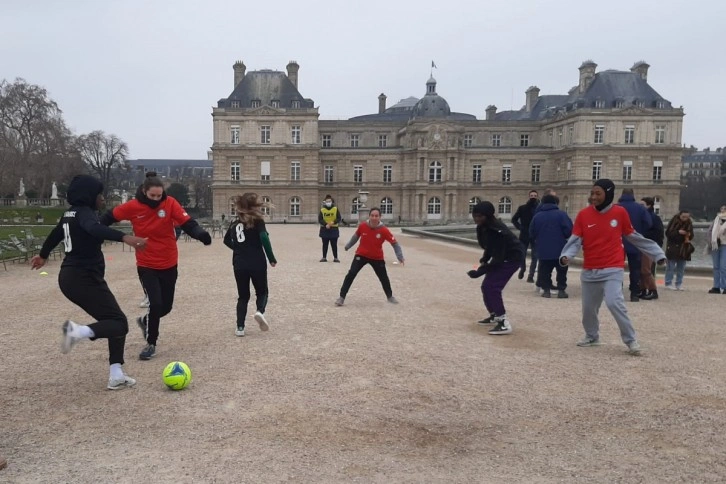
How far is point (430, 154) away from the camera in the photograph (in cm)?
6128

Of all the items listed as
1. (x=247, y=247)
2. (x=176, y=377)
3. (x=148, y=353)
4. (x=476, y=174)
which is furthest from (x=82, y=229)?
(x=476, y=174)

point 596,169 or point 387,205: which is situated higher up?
point 596,169

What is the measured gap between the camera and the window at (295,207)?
59.7m

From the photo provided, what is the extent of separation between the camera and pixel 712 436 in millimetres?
4383

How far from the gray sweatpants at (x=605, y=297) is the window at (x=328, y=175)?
56283mm

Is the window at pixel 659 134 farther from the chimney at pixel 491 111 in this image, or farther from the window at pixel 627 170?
the chimney at pixel 491 111

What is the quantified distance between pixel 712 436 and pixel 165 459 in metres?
4.10

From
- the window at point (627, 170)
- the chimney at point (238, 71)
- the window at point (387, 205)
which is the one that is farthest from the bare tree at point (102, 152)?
the window at point (627, 170)

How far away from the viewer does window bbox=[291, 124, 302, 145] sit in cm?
5869

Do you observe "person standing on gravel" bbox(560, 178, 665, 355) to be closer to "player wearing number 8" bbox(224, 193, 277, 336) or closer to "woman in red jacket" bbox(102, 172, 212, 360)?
"player wearing number 8" bbox(224, 193, 277, 336)

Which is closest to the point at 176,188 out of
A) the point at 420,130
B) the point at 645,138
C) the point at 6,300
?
the point at 420,130

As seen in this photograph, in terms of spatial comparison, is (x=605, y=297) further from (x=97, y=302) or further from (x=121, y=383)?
(x=97, y=302)

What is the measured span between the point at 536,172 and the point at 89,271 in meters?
64.1

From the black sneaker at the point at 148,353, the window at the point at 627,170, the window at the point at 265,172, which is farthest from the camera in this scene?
the window at the point at 627,170
